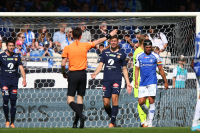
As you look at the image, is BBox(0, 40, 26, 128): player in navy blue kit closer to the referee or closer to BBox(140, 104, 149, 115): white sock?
the referee

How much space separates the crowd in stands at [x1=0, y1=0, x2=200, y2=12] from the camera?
34.8 feet

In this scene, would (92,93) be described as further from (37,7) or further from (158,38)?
(37,7)

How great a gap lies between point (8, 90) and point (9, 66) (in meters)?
0.49

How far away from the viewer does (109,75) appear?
20.6 ft

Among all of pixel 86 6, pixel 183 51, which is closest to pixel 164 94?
pixel 183 51

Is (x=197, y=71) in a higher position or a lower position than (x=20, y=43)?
lower

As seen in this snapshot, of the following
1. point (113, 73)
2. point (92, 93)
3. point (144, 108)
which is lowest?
point (144, 108)

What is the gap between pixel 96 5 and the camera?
11055 millimetres

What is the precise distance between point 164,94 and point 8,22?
12.3 ft

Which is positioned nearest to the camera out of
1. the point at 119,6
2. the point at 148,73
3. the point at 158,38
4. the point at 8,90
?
the point at 148,73

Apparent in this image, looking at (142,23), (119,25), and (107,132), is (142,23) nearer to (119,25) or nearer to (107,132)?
(119,25)

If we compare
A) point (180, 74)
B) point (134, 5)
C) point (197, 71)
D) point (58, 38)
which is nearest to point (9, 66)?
point (58, 38)

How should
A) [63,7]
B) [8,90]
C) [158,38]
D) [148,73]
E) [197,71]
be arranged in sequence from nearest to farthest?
[197,71]
[148,73]
[8,90]
[158,38]
[63,7]

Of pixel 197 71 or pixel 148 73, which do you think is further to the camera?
pixel 148 73
